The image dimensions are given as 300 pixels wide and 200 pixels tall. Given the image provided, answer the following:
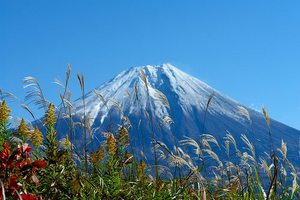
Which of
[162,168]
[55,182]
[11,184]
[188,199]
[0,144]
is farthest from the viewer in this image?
[162,168]

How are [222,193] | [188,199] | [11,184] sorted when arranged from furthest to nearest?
[222,193] < [188,199] < [11,184]

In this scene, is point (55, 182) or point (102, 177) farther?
point (102, 177)

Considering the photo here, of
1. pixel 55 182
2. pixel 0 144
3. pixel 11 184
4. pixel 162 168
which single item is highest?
pixel 162 168

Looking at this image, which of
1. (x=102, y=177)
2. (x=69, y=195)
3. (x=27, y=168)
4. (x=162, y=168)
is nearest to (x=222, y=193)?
(x=162, y=168)

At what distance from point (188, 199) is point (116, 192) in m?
1.04

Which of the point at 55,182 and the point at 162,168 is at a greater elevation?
the point at 162,168

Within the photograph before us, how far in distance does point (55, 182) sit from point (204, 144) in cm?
361

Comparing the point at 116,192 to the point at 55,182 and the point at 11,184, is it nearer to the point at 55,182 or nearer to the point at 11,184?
the point at 55,182

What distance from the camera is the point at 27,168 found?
4094 millimetres

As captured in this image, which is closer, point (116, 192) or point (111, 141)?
point (116, 192)

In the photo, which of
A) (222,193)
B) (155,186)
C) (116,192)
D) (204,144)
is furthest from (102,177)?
(204,144)

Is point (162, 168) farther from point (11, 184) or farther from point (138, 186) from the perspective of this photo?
point (11, 184)

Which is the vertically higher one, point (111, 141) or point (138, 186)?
point (111, 141)

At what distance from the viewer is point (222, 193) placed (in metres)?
7.19
